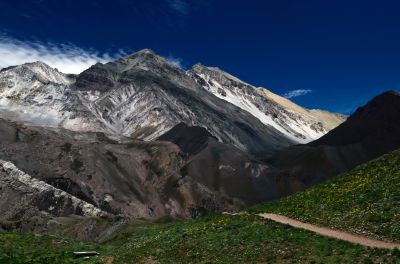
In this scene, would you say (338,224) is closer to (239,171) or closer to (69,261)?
(69,261)

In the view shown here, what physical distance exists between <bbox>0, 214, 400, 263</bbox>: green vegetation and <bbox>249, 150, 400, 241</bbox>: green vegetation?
9.52ft

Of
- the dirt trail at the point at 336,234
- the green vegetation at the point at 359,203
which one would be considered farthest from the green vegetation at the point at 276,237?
the dirt trail at the point at 336,234

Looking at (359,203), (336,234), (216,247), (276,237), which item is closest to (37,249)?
(216,247)

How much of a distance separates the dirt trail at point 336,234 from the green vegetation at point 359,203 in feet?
1.89

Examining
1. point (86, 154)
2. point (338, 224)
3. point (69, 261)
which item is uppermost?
point (86, 154)

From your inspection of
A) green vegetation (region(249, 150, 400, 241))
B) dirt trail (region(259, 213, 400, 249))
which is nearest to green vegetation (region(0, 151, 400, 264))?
green vegetation (region(249, 150, 400, 241))

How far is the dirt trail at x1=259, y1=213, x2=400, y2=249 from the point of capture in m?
29.9

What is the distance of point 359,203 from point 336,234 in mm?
5454

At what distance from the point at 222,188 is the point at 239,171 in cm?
1203

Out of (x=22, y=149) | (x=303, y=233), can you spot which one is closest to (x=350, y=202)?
→ (x=303, y=233)

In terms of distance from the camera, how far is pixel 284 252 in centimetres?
3098

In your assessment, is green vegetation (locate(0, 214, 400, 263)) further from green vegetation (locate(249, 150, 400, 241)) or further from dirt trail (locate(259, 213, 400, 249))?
green vegetation (locate(249, 150, 400, 241))

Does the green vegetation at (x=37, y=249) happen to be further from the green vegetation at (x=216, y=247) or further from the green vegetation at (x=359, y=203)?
the green vegetation at (x=359, y=203)

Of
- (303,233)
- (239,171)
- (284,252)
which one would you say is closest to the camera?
(284,252)
